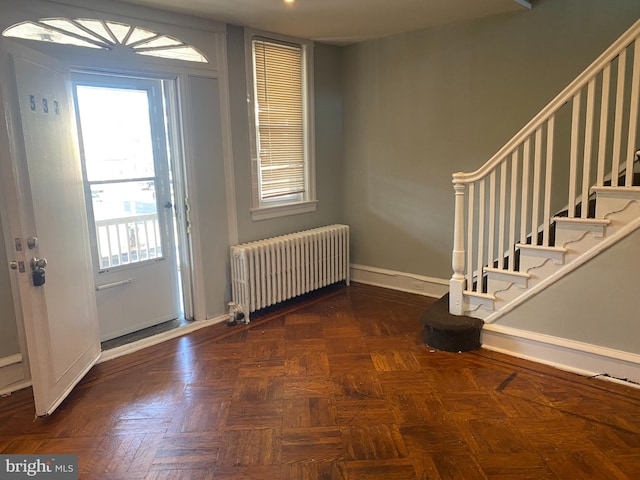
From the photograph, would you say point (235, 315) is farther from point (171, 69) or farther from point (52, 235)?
point (171, 69)

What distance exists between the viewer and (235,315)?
3.93 metres

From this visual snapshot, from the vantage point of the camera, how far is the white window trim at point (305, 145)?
4016mm

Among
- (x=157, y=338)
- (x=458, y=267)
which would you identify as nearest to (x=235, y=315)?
(x=157, y=338)

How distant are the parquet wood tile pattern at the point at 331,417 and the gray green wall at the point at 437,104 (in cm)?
143

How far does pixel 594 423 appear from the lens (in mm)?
2443

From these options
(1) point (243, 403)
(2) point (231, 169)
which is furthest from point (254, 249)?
(1) point (243, 403)

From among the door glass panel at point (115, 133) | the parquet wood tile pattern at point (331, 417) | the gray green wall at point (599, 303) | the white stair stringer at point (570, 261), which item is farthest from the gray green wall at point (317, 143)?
the gray green wall at point (599, 303)

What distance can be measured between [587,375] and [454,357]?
795 millimetres

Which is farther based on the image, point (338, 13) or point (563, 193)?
point (563, 193)

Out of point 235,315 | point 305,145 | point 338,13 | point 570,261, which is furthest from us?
point 305,145

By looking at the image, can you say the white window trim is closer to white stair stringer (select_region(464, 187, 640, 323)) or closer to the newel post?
the newel post

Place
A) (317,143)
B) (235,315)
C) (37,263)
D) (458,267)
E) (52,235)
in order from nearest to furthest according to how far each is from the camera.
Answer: (37,263) → (52,235) → (458,267) → (235,315) → (317,143)

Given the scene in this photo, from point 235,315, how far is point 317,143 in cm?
190

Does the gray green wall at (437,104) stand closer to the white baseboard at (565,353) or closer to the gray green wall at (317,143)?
the gray green wall at (317,143)
